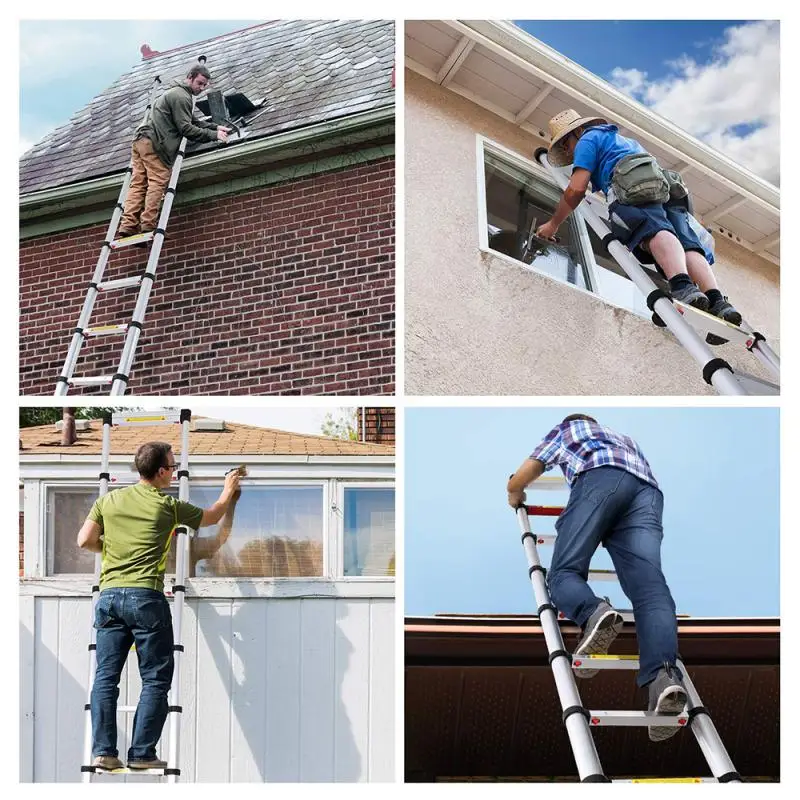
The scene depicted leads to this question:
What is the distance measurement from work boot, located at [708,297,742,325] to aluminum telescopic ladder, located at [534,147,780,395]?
2 cm

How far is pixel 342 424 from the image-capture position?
5.47 m

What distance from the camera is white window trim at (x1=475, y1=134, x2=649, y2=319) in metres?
5.48

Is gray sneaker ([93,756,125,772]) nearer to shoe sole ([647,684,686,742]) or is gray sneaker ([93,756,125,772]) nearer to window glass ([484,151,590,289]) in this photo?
shoe sole ([647,684,686,742])

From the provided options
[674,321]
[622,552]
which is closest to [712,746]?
[622,552]

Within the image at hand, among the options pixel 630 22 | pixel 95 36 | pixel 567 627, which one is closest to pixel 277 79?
pixel 95 36

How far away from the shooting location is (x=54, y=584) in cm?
500

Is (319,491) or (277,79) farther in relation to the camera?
(277,79)

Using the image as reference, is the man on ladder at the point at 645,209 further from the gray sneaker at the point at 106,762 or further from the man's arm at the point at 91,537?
the gray sneaker at the point at 106,762

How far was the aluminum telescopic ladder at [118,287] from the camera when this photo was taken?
5059mm

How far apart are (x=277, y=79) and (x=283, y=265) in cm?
138

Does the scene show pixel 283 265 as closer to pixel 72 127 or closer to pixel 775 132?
pixel 72 127

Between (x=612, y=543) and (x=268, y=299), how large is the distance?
2.87 meters

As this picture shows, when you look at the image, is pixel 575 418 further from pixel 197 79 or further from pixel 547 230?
pixel 197 79

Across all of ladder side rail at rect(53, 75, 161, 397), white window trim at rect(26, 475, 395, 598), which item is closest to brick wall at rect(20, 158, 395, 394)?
ladder side rail at rect(53, 75, 161, 397)
